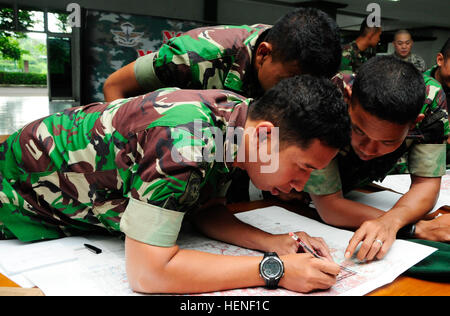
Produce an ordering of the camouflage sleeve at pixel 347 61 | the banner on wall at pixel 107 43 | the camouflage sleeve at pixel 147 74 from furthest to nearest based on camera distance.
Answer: the camouflage sleeve at pixel 347 61 → the banner on wall at pixel 107 43 → the camouflage sleeve at pixel 147 74

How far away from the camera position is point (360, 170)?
1499 millimetres

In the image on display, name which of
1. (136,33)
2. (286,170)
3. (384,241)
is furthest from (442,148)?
(136,33)

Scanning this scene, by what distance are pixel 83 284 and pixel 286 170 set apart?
53cm

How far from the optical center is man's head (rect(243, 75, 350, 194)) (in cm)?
88

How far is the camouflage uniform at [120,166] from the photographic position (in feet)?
2.73

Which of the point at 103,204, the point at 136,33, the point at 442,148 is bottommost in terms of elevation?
the point at 103,204

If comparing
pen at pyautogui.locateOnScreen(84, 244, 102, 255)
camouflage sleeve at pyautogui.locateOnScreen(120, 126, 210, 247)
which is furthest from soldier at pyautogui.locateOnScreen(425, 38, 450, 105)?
pen at pyautogui.locateOnScreen(84, 244, 102, 255)

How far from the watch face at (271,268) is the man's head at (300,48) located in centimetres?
64

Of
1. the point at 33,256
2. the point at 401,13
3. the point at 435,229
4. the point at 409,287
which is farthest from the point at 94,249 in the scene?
the point at 401,13

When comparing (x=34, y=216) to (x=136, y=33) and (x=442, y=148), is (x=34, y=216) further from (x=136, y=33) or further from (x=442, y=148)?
(x=136, y=33)

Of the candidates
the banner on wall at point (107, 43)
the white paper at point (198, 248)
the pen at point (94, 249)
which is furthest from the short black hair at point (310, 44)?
the banner on wall at point (107, 43)

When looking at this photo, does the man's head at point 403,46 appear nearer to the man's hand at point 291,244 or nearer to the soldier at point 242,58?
the soldier at point 242,58

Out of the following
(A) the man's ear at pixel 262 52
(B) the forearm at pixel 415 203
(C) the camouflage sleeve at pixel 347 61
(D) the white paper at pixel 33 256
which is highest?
(C) the camouflage sleeve at pixel 347 61

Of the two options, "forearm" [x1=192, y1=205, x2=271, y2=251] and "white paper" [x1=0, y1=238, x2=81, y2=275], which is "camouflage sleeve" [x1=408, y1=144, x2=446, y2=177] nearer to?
"forearm" [x1=192, y1=205, x2=271, y2=251]
